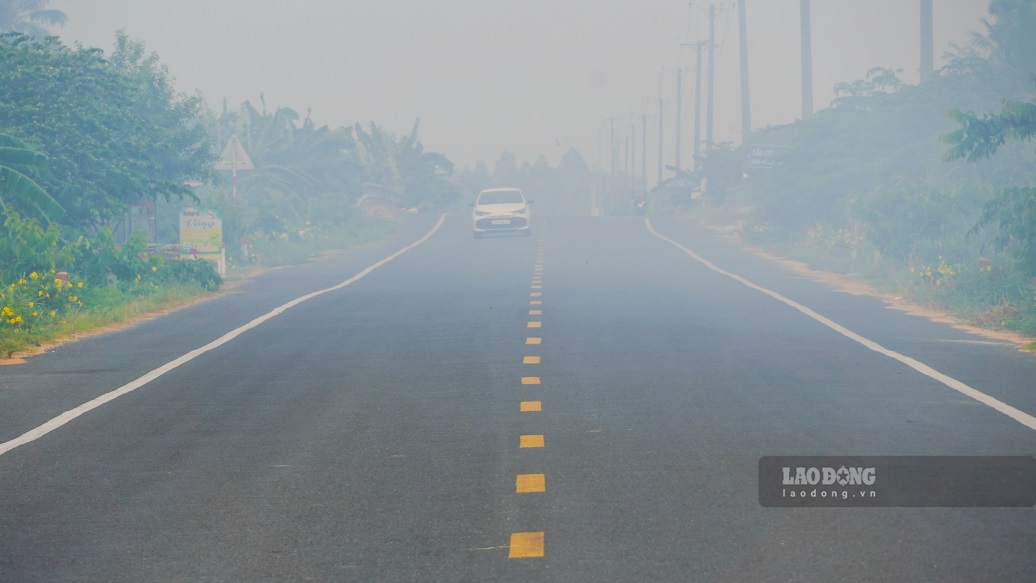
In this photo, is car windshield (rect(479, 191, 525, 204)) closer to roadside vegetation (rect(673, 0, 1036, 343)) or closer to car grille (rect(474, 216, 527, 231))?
car grille (rect(474, 216, 527, 231))

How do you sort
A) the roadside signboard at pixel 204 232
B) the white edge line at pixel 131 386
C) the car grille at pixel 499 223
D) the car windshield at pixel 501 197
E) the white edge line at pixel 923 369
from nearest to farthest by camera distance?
the white edge line at pixel 131 386 < the white edge line at pixel 923 369 < the roadside signboard at pixel 204 232 < the car grille at pixel 499 223 < the car windshield at pixel 501 197

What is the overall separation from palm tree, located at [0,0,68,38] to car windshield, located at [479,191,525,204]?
117 ft

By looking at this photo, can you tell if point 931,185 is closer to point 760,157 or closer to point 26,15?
point 760,157

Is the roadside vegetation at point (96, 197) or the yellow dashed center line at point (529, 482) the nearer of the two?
the yellow dashed center line at point (529, 482)

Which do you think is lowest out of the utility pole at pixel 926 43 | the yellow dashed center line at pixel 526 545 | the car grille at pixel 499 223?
the yellow dashed center line at pixel 526 545

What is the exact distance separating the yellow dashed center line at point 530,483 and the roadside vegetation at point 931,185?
11299 mm

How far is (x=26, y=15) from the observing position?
259ft

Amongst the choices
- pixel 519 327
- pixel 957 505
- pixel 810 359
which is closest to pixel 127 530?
pixel 957 505

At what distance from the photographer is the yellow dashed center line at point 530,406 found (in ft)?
35.6

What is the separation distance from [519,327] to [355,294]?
762cm

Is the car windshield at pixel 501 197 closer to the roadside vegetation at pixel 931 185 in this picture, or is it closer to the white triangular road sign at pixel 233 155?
the roadside vegetation at pixel 931 185

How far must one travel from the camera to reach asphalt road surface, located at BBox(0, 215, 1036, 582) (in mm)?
6535

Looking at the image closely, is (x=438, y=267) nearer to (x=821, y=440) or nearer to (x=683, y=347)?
(x=683, y=347)

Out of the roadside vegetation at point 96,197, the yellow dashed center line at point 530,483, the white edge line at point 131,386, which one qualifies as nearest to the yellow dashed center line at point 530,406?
the yellow dashed center line at point 530,483
